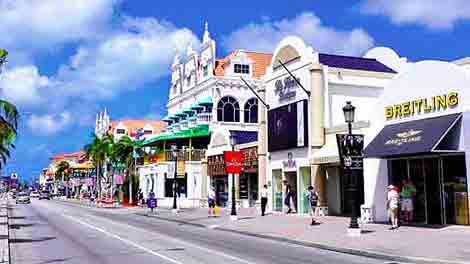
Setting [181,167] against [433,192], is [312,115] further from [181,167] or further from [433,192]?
[181,167]

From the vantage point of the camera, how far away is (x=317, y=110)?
1297 inches

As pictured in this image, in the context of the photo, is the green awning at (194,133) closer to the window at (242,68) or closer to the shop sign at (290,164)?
the window at (242,68)

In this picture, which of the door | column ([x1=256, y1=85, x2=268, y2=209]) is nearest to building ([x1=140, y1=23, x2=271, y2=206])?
column ([x1=256, y1=85, x2=268, y2=209])

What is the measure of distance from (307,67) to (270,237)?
14050mm

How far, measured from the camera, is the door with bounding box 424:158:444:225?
22959 mm

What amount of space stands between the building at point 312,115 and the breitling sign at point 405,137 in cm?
543

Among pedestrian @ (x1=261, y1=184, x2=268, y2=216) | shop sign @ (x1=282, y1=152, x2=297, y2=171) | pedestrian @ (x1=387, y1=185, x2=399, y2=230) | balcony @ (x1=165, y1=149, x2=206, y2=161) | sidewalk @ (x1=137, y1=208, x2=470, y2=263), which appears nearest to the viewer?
sidewalk @ (x1=137, y1=208, x2=470, y2=263)

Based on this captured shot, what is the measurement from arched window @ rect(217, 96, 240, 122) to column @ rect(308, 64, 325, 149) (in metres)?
24.4

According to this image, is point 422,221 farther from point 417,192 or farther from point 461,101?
point 461,101

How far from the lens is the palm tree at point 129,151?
2672 inches

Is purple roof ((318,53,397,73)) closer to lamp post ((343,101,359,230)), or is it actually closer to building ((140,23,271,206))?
lamp post ((343,101,359,230))

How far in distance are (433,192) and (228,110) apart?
35.4 meters

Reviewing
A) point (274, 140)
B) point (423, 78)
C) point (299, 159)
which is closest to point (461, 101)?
point (423, 78)

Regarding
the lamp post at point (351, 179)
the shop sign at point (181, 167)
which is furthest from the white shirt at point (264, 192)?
the shop sign at point (181, 167)
